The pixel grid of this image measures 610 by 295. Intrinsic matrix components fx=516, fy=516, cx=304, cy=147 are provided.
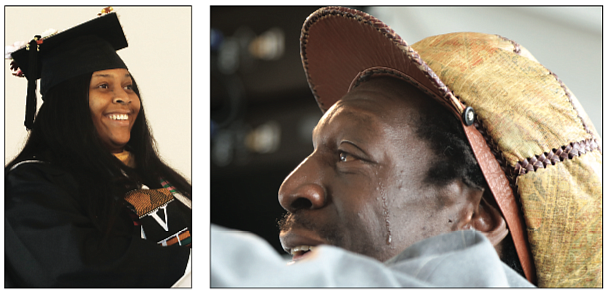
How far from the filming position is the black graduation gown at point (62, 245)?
0.98 metres

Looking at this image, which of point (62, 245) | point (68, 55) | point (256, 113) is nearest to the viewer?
point (62, 245)

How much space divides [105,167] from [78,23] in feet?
1.06

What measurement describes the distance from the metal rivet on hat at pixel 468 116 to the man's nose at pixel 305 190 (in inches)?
12.1

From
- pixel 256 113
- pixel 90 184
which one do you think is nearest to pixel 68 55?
pixel 90 184

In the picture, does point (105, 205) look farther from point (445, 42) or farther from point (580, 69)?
point (580, 69)

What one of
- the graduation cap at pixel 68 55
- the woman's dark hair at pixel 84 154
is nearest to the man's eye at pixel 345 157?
the woman's dark hair at pixel 84 154

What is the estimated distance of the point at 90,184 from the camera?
1.03 meters

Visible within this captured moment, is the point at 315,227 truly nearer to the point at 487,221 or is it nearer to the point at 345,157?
the point at 345,157

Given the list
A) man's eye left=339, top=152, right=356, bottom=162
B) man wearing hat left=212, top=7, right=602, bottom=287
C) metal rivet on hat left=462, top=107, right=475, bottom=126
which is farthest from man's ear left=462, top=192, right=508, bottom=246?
man's eye left=339, top=152, right=356, bottom=162

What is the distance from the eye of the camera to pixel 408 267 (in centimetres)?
79

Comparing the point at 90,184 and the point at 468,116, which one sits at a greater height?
the point at 468,116

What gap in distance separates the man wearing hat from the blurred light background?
4.12 ft

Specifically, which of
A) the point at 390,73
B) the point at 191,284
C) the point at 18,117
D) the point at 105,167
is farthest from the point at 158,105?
the point at 390,73

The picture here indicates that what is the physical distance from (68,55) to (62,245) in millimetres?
395
